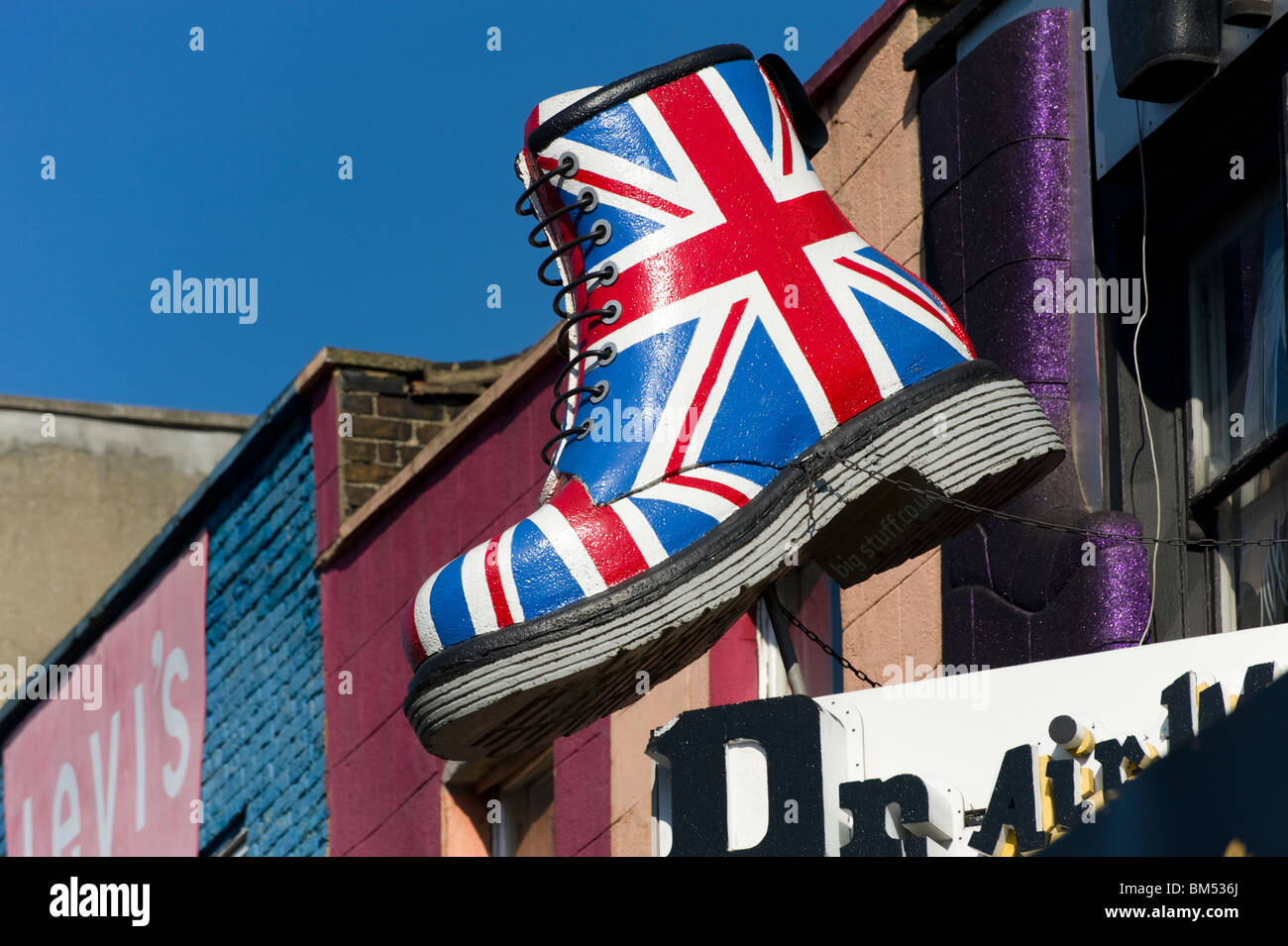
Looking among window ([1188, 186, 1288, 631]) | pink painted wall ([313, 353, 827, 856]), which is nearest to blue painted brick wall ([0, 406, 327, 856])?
pink painted wall ([313, 353, 827, 856])

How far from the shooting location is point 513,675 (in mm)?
4168

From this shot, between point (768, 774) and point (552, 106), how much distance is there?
1508 mm

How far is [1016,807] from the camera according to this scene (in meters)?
3.87

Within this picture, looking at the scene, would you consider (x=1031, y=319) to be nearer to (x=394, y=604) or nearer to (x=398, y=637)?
(x=398, y=637)

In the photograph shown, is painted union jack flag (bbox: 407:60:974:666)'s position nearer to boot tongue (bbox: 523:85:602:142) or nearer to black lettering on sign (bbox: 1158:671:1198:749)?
boot tongue (bbox: 523:85:602:142)

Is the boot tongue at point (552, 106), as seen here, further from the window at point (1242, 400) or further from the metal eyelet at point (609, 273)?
the window at point (1242, 400)

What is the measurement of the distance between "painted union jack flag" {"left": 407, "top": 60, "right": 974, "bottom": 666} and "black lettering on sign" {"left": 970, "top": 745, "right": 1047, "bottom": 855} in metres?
0.74

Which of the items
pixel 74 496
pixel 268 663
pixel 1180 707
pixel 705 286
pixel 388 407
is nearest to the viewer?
pixel 1180 707

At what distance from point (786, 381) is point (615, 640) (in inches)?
25.0

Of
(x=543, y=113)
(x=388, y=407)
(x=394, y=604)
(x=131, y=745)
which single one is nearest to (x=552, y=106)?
(x=543, y=113)

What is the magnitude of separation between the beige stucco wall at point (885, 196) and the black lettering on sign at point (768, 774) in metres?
2.13
